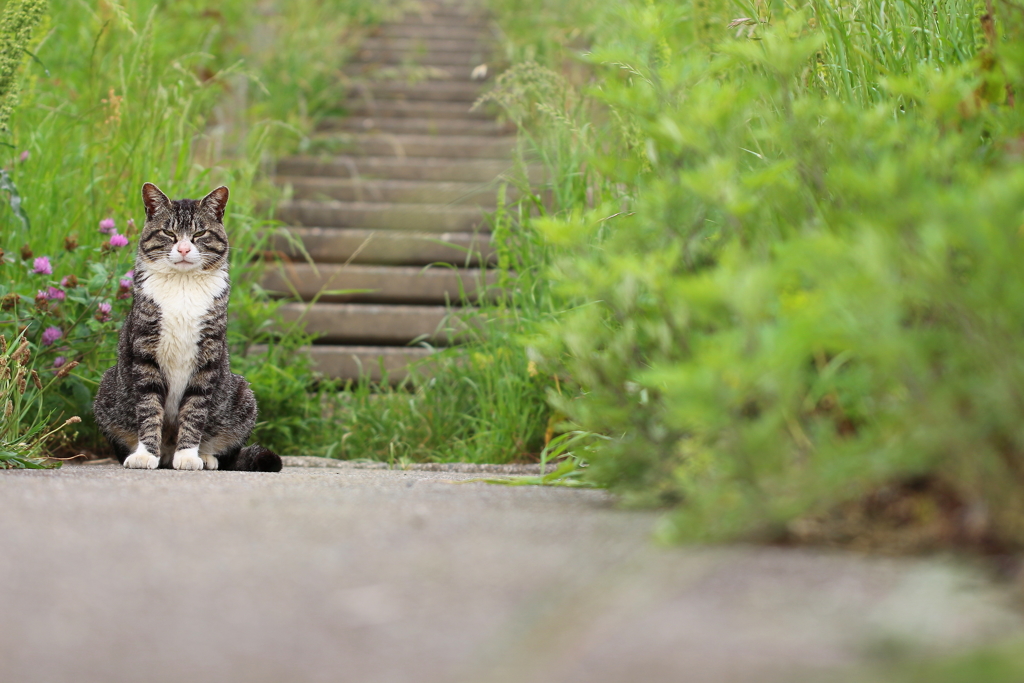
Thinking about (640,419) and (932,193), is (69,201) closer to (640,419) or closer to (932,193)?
(640,419)

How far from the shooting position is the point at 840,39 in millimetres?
1886

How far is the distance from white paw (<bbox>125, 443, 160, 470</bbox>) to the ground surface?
38.4 inches

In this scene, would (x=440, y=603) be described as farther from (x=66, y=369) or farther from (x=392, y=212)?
(x=392, y=212)

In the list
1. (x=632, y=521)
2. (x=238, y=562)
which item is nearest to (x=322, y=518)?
(x=238, y=562)

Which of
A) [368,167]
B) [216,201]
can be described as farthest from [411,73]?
[216,201]

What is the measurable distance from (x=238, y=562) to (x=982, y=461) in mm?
841

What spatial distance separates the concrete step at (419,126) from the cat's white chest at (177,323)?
127 inches

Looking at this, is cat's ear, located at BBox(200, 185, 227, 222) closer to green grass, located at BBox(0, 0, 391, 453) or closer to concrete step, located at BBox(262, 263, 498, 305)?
green grass, located at BBox(0, 0, 391, 453)

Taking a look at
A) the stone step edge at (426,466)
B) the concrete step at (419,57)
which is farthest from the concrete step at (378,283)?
the concrete step at (419,57)

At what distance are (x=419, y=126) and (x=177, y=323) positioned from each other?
342cm

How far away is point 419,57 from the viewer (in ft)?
20.8

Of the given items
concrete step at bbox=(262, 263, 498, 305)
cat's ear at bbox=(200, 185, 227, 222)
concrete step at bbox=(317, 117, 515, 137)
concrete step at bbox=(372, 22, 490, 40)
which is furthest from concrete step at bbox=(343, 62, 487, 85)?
cat's ear at bbox=(200, 185, 227, 222)

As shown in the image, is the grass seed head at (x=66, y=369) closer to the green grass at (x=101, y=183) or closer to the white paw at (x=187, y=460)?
the green grass at (x=101, y=183)

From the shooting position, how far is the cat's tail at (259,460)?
91.5 inches
